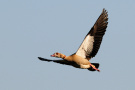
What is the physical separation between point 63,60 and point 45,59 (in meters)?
2.28

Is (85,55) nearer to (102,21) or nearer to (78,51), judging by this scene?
(78,51)

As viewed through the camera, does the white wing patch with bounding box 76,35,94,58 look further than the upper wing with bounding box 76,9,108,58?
No

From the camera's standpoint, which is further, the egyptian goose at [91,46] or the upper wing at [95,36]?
the upper wing at [95,36]

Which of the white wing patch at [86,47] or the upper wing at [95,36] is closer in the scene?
the white wing patch at [86,47]

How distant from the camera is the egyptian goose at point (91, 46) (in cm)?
2161

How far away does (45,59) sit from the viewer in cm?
2362

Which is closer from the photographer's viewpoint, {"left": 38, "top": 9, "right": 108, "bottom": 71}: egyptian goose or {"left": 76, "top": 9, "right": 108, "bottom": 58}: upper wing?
{"left": 38, "top": 9, "right": 108, "bottom": 71}: egyptian goose

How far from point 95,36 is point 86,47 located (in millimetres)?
888

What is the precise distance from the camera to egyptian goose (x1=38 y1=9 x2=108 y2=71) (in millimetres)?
21606

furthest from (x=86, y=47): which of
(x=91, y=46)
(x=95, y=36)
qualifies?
(x=95, y=36)

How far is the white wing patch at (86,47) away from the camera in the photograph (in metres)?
21.7

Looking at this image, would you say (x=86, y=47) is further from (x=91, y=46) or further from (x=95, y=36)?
(x=95, y=36)

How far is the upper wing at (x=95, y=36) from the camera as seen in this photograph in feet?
72.0

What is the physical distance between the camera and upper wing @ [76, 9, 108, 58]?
Result: 72.0 feet
